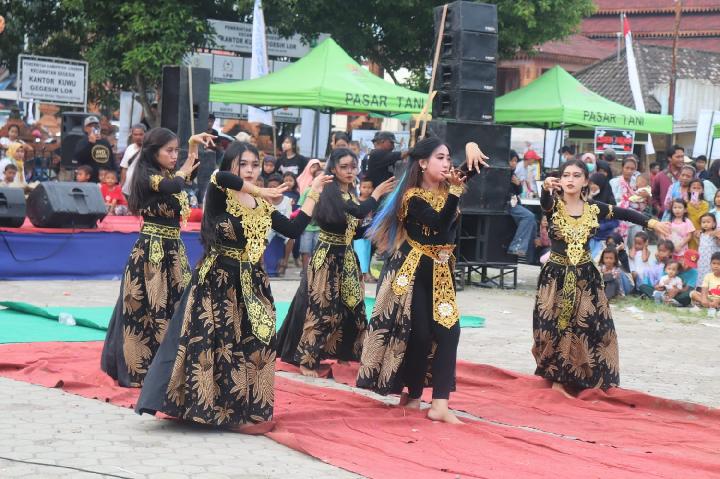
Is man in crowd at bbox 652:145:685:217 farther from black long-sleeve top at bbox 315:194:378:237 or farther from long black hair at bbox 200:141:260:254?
long black hair at bbox 200:141:260:254

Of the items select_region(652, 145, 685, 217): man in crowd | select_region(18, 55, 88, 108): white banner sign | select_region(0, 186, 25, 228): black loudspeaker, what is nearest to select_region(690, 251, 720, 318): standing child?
select_region(652, 145, 685, 217): man in crowd

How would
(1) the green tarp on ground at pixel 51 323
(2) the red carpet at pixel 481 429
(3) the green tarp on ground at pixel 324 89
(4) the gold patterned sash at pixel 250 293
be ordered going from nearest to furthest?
(2) the red carpet at pixel 481 429, (4) the gold patterned sash at pixel 250 293, (1) the green tarp on ground at pixel 51 323, (3) the green tarp on ground at pixel 324 89

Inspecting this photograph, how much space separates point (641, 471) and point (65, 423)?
10.1ft

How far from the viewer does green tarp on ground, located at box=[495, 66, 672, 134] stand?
756 inches

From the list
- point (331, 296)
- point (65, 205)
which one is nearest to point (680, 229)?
point (331, 296)

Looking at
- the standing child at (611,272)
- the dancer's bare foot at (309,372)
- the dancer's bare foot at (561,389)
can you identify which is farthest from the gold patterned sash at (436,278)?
the standing child at (611,272)

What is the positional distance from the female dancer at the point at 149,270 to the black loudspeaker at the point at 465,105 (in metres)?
7.07

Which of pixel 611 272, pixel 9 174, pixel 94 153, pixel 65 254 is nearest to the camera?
pixel 65 254

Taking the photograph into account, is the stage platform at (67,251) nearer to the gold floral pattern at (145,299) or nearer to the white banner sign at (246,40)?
the gold floral pattern at (145,299)

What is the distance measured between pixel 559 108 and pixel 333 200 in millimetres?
11265

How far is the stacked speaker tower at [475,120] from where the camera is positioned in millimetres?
14320

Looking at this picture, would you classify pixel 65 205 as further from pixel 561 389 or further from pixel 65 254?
pixel 561 389

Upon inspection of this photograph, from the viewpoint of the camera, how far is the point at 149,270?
302 inches

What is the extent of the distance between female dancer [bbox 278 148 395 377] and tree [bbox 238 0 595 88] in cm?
1466
